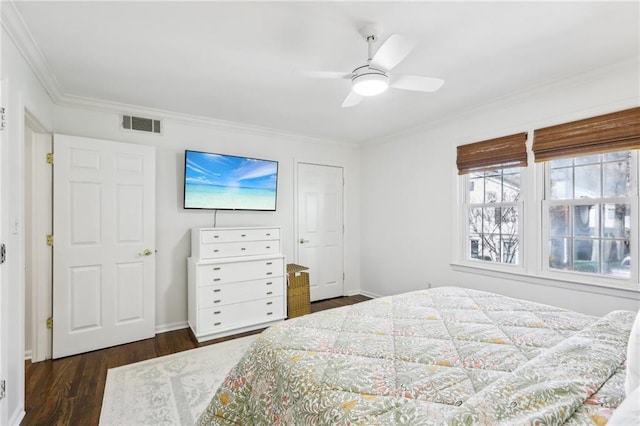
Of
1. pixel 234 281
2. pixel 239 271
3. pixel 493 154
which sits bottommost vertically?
pixel 234 281

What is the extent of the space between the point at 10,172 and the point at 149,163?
137cm

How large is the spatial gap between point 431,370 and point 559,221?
239 centimetres

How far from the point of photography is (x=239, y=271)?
325 centimetres

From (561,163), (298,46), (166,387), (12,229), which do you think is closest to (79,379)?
(166,387)

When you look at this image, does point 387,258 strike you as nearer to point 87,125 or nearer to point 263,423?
point 263,423

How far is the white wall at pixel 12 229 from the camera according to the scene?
1.66 meters

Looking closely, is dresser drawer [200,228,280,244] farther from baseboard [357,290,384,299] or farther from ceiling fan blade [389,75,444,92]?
ceiling fan blade [389,75,444,92]

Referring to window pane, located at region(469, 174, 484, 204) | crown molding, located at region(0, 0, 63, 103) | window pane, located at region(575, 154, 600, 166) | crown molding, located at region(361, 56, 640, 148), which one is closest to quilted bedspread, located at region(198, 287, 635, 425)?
window pane, located at region(575, 154, 600, 166)

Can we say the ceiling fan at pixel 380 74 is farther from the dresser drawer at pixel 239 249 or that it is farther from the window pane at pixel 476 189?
the dresser drawer at pixel 239 249

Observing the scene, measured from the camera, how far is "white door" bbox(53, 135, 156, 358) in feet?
8.89

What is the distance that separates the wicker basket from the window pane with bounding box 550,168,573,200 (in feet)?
8.98

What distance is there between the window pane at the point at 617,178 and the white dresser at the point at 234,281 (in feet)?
10.1

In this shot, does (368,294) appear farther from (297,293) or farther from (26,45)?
(26,45)

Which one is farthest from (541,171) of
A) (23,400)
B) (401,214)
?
(23,400)
